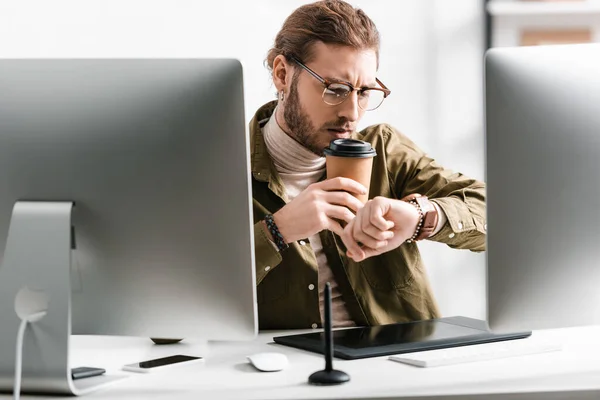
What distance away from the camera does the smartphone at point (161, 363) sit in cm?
137

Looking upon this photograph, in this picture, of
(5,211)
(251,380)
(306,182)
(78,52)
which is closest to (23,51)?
(78,52)

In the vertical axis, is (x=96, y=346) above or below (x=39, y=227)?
below

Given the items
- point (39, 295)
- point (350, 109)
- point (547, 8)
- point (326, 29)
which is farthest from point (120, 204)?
point (547, 8)

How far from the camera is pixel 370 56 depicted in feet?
6.94

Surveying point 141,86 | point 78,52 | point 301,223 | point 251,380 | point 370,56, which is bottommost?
point 251,380

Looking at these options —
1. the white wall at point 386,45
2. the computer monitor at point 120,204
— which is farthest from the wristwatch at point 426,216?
the white wall at point 386,45

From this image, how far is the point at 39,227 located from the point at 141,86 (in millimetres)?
268

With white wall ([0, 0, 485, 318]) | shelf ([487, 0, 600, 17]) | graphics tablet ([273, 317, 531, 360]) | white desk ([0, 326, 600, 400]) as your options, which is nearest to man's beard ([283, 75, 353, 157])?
graphics tablet ([273, 317, 531, 360])

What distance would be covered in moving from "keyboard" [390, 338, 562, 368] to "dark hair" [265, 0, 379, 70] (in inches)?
35.7

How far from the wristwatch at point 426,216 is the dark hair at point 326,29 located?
47 cm

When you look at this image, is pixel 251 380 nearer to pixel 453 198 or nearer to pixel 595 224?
pixel 595 224

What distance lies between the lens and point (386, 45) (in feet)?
11.2

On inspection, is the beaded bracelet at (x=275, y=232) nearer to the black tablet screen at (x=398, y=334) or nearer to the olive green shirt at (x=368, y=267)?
the olive green shirt at (x=368, y=267)

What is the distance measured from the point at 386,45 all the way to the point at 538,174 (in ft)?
7.33
